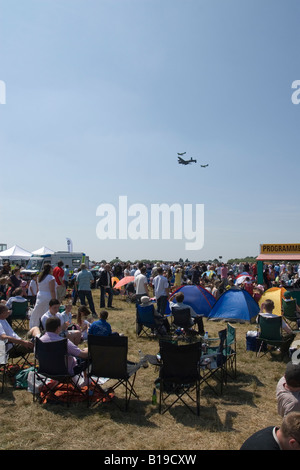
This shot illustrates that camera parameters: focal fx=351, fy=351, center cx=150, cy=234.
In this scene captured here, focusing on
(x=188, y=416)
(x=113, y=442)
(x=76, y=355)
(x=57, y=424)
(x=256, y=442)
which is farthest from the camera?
(x=76, y=355)

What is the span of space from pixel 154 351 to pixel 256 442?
514 cm

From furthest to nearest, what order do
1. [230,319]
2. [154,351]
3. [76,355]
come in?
[230,319], [154,351], [76,355]

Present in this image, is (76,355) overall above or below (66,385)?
above

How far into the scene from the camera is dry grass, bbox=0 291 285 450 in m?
3.75

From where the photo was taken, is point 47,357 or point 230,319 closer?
point 47,357

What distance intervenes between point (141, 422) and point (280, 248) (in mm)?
14553

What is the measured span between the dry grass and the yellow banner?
12.3 m

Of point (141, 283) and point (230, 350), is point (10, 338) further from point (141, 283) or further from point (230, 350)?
point (141, 283)

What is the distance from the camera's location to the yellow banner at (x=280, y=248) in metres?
16.9

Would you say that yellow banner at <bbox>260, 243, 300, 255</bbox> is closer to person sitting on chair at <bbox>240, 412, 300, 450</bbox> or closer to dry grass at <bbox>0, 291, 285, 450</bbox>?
dry grass at <bbox>0, 291, 285, 450</bbox>

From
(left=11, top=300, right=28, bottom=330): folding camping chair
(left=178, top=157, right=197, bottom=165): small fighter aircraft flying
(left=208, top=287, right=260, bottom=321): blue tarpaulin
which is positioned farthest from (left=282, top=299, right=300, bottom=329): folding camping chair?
(left=178, top=157, right=197, bottom=165): small fighter aircraft flying

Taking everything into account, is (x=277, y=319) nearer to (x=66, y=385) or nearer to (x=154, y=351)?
(x=154, y=351)

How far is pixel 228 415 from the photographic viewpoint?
448 cm

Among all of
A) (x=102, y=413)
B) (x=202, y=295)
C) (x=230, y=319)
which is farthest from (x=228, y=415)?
(x=202, y=295)
